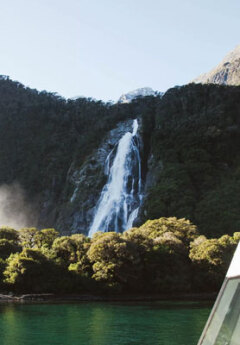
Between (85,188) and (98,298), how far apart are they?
4338cm

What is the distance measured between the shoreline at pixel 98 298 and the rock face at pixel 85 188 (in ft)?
110

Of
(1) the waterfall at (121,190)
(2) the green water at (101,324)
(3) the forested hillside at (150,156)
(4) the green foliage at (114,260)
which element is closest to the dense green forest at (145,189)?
(4) the green foliage at (114,260)

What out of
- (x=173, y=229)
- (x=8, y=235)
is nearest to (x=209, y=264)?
(x=173, y=229)

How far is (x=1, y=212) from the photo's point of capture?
10844cm

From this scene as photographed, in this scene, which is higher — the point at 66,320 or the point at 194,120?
the point at 194,120

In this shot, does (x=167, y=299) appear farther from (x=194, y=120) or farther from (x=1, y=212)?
(x=1, y=212)

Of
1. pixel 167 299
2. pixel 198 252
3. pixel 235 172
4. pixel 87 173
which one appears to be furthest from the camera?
pixel 87 173

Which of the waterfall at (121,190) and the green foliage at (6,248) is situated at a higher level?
the waterfall at (121,190)

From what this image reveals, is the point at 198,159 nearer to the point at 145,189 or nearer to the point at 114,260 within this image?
the point at 145,189

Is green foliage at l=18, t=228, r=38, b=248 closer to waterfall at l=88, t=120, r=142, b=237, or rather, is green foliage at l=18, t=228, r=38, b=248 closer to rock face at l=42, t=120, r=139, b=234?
waterfall at l=88, t=120, r=142, b=237

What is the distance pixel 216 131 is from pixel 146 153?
1353 centimetres

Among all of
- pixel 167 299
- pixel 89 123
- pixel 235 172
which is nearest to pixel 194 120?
pixel 235 172

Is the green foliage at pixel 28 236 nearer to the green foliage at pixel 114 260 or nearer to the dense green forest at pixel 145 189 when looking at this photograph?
the dense green forest at pixel 145 189

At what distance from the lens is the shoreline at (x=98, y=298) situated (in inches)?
Answer: 1638
